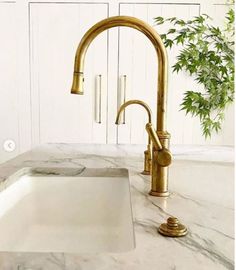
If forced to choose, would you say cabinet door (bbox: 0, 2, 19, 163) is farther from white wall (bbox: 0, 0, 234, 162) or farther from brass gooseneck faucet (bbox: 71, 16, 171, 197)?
brass gooseneck faucet (bbox: 71, 16, 171, 197)

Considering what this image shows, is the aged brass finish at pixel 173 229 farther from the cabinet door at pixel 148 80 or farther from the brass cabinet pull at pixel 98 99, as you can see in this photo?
the brass cabinet pull at pixel 98 99

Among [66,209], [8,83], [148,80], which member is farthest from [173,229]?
[8,83]

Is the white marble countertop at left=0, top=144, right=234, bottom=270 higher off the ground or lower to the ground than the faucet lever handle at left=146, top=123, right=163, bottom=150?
lower

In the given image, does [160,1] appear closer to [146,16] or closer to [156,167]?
[146,16]

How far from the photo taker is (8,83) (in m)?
2.77

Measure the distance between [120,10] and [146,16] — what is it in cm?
19

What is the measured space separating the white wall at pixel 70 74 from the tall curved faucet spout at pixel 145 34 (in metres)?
1.89

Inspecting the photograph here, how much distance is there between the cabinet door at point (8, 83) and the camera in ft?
8.87

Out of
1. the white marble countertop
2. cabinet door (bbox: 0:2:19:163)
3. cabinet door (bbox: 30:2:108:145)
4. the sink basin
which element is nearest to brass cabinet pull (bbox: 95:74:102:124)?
cabinet door (bbox: 30:2:108:145)

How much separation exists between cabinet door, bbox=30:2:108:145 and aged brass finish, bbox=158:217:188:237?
86.3 inches

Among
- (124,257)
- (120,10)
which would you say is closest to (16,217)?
(124,257)

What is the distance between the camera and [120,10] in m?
2.69

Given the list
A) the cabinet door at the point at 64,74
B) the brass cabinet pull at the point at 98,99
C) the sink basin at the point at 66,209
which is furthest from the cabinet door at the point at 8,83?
the sink basin at the point at 66,209

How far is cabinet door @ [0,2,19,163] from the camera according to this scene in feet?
8.87
